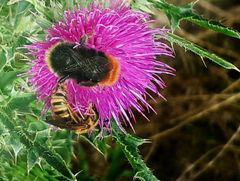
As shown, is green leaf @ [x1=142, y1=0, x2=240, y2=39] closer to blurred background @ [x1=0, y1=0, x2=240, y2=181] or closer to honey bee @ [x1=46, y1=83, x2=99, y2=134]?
honey bee @ [x1=46, y1=83, x2=99, y2=134]

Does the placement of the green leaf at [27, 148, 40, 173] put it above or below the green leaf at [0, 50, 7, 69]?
below

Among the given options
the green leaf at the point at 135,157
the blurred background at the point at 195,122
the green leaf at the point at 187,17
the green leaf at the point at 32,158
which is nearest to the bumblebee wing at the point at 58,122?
the green leaf at the point at 32,158

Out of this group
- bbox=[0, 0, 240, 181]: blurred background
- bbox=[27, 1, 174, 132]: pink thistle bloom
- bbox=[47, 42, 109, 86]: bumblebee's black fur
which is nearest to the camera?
bbox=[47, 42, 109, 86]: bumblebee's black fur

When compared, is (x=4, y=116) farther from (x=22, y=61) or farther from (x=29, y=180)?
(x=29, y=180)

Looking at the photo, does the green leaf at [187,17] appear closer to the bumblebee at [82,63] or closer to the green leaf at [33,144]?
the bumblebee at [82,63]

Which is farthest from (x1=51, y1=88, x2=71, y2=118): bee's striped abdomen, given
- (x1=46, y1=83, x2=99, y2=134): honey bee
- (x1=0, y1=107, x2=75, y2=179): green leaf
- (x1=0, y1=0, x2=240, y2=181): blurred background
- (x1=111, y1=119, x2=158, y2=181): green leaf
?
(x1=0, y1=0, x2=240, y2=181): blurred background

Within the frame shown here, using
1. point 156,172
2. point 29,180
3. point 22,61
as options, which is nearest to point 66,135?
point 29,180

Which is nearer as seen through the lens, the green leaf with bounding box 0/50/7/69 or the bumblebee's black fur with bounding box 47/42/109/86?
the bumblebee's black fur with bounding box 47/42/109/86
